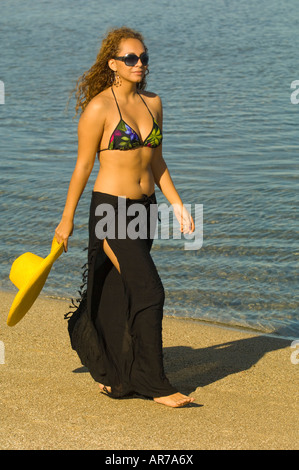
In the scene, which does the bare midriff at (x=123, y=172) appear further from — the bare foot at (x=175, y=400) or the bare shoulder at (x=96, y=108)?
the bare foot at (x=175, y=400)

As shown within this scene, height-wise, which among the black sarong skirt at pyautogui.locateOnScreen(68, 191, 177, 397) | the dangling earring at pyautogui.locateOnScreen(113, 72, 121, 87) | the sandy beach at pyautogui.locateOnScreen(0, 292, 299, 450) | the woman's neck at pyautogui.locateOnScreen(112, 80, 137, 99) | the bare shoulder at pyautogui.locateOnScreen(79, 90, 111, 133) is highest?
the dangling earring at pyautogui.locateOnScreen(113, 72, 121, 87)

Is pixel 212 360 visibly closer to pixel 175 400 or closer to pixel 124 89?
pixel 175 400

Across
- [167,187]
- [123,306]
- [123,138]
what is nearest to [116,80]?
[123,138]

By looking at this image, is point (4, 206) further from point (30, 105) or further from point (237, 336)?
point (30, 105)

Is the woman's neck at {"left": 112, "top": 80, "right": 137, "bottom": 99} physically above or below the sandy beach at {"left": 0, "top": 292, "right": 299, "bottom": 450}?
above

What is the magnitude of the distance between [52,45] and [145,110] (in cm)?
1560

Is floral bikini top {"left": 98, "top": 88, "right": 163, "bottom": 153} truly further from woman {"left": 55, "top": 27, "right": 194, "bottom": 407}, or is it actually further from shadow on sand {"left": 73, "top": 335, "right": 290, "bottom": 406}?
shadow on sand {"left": 73, "top": 335, "right": 290, "bottom": 406}

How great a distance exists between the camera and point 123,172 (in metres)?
4.69

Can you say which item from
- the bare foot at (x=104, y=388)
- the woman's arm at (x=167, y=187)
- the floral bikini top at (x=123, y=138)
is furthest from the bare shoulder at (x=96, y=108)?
the bare foot at (x=104, y=388)

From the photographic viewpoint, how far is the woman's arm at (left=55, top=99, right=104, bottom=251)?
4.61 meters

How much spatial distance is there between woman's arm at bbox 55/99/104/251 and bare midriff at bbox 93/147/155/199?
3.6 inches

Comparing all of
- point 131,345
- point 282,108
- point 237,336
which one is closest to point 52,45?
point 282,108

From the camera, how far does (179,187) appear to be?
9875mm

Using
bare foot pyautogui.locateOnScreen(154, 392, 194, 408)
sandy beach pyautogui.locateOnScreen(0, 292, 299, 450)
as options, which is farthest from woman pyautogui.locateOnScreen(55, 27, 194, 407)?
sandy beach pyautogui.locateOnScreen(0, 292, 299, 450)
